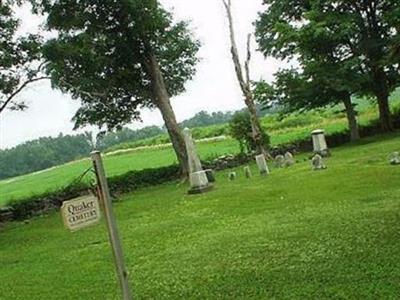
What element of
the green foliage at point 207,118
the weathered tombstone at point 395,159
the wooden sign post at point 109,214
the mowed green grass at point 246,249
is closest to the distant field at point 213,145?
the weathered tombstone at point 395,159

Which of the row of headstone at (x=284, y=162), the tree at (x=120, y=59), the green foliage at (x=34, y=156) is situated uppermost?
the tree at (x=120, y=59)

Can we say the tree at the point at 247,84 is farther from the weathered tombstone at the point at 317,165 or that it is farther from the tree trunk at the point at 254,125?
the weathered tombstone at the point at 317,165

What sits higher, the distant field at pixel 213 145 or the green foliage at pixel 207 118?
the green foliage at pixel 207 118

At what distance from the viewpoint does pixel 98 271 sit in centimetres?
942

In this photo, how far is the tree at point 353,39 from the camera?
29938 mm

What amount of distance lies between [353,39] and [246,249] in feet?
81.4

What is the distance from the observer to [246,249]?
29.7 feet

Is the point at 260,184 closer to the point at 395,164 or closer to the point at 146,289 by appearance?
the point at 395,164

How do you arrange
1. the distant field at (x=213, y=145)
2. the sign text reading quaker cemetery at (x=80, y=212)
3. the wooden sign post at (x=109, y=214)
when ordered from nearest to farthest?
the sign text reading quaker cemetery at (x=80, y=212) → the wooden sign post at (x=109, y=214) → the distant field at (x=213, y=145)

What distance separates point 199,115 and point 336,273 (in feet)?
233

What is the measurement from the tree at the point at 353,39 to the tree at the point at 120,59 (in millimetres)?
6064

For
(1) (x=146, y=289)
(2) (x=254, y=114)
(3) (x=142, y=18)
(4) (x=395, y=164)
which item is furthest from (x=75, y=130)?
(1) (x=146, y=289)

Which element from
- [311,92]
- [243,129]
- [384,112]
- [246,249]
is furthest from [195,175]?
[384,112]

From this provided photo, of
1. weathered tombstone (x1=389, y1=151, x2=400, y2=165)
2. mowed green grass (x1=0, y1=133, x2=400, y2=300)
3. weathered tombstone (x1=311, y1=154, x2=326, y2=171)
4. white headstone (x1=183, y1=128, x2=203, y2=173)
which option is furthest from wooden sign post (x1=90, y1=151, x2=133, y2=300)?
white headstone (x1=183, y1=128, x2=203, y2=173)
